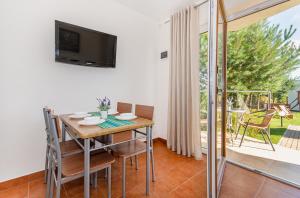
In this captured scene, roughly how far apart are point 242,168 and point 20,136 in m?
2.94

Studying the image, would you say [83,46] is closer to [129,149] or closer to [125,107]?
[125,107]

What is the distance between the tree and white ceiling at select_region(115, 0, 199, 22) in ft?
2.37

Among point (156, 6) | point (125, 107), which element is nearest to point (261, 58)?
point (156, 6)

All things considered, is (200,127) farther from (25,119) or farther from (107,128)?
(25,119)

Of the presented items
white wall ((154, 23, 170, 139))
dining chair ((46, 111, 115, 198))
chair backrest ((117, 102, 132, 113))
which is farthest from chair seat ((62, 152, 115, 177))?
white wall ((154, 23, 170, 139))

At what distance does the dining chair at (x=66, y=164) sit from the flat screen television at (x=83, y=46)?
1.07 meters

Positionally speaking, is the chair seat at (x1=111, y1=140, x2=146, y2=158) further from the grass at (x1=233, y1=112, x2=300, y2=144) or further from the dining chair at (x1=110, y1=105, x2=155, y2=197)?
the grass at (x1=233, y1=112, x2=300, y2=144)

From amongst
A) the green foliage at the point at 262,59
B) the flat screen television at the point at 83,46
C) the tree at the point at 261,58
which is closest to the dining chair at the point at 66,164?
the flat screen television at the point at 83,46

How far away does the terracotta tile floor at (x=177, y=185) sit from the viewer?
1.59 metres

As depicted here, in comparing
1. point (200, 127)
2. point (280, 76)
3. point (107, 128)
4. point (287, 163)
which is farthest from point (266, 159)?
point (107, 128)

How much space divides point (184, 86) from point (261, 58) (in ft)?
6.52

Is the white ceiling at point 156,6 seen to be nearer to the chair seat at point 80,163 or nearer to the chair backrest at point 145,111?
the chair backrest at point 145,111

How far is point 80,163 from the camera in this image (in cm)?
132

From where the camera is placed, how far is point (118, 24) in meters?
2.64
